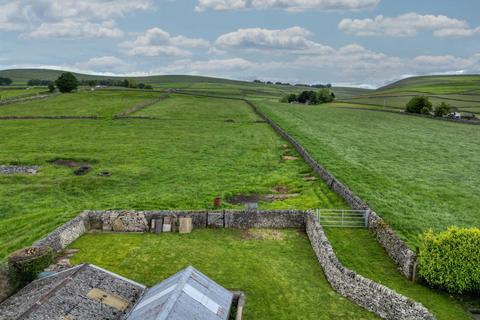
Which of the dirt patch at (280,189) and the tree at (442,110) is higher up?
the tree at (442,110)

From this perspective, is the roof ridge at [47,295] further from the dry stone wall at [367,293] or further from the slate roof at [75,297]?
the dry stone wall at [367,293]

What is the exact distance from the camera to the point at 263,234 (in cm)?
2581

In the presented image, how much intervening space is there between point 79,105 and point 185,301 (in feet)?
274

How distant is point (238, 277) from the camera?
2036 cm

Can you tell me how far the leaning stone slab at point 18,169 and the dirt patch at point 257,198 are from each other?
70.8 feet

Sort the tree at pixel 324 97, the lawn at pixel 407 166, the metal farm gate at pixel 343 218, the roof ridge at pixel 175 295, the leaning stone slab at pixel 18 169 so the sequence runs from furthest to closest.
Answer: the tree at pixel 324 97 → the leaning stone slab at pixel 18 169 → the lawn at pixel 407 166 → the metal farm gate at pixel 343 218 → the roof ridge at pixel 175 295

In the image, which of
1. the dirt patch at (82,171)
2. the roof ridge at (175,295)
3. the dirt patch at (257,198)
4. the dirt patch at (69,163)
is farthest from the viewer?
the dirt patch at (69,163)

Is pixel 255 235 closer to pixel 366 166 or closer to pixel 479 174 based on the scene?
pixel 366 166

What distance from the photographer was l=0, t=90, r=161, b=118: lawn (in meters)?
78.1

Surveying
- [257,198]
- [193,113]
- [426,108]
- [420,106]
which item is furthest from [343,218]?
[420,106]

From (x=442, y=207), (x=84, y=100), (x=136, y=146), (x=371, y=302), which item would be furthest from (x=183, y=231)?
(x=84, y=100)

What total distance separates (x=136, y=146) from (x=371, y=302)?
4033 centimetres

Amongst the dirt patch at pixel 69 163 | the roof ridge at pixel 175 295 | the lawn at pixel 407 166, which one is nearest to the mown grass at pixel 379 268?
the lawn at pixel 407 166

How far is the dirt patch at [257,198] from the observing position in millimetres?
31542
